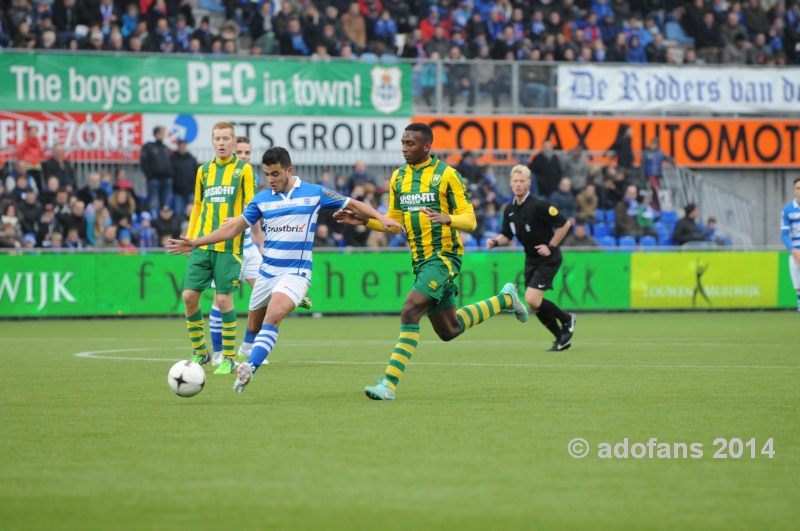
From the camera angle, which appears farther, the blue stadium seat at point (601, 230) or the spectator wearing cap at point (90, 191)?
the blue stadium seat at point (601, 230)

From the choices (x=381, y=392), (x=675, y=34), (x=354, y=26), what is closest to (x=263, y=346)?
(x=381, y=392)

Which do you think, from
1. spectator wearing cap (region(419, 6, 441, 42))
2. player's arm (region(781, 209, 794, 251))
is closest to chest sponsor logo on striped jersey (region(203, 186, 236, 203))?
player's arm (region(781, 209, 794, 251))

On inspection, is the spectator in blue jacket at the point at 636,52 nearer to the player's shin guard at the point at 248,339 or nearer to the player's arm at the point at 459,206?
the player's shin guard at the point at 248,339

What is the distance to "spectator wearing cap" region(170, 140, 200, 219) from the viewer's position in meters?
22.5

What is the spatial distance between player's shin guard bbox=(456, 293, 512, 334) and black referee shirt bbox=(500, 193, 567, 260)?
148 inches

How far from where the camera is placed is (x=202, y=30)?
24.7m

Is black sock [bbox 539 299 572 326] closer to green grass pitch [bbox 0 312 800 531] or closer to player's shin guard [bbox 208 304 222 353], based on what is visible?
green grass pitch [bbox 0 312 800 531]

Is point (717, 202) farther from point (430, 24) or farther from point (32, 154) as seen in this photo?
point (32, 154)

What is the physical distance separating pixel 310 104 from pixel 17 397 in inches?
650

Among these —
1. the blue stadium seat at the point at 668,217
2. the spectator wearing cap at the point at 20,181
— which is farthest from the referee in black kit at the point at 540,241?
the blue stadium seat at the point at 668,217

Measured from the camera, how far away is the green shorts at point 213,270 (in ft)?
36.2

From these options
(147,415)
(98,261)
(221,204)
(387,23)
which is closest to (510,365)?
(221,204)

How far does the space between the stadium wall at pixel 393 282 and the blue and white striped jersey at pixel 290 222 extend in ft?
39.2

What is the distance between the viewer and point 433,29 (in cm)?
2720
